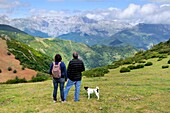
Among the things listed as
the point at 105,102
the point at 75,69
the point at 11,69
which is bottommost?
the point at 105,102

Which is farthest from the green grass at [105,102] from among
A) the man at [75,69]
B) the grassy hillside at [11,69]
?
the grassy hillside at [11,69]

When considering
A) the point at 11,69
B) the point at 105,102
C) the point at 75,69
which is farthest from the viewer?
the point at 11,69

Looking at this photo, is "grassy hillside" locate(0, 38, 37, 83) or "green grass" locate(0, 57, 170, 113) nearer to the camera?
"green grass" locate(0, 57, 170, 113)

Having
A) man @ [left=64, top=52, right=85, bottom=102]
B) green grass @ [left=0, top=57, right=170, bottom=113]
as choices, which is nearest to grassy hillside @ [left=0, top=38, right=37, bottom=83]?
green grass @ [left=0, top=57, right=170, bottom=113]

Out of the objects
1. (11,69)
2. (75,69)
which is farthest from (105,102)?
(11,69)

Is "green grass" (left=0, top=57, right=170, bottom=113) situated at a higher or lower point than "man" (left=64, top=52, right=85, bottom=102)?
lower

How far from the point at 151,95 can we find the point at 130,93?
1.70 metres

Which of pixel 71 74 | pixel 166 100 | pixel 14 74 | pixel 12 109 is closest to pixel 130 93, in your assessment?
pixel 166 100

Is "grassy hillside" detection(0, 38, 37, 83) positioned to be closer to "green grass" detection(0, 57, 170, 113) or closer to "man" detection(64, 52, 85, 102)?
"green grass" detection(0, 57, 170, 113)

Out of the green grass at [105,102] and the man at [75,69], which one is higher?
the man at [75,69]

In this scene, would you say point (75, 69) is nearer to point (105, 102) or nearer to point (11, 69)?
point (105, 102)

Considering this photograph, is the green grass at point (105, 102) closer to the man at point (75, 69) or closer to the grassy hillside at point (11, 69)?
the man at point (75, 69)

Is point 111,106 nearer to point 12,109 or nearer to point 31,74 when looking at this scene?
point 12,109

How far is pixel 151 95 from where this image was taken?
2125cm
